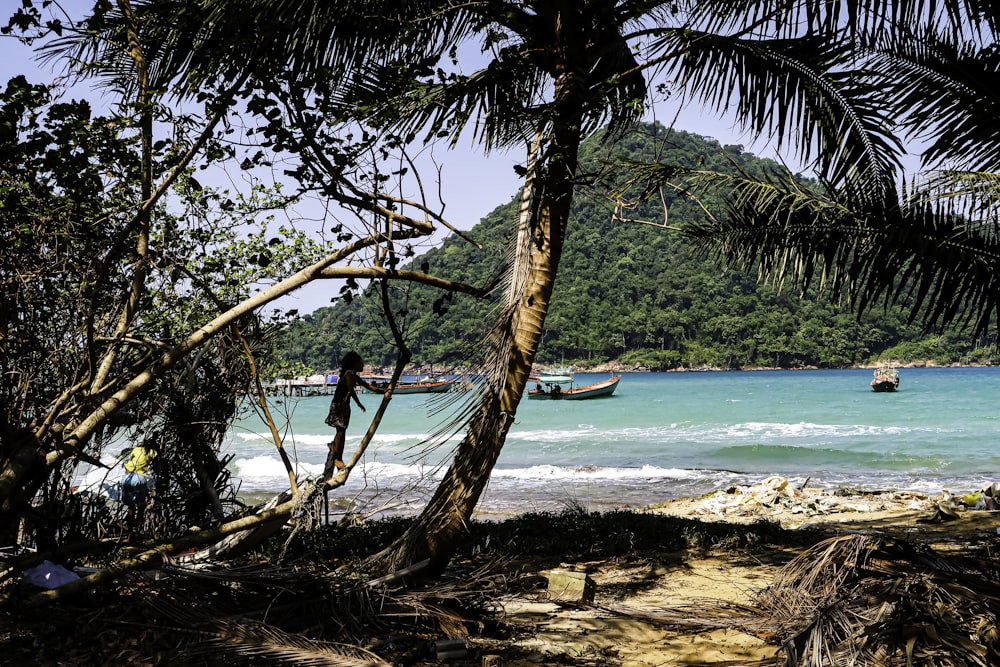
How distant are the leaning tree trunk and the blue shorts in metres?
3.40

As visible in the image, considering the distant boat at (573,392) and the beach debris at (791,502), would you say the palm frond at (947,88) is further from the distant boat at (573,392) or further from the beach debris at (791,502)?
the distant boat at (573,392)

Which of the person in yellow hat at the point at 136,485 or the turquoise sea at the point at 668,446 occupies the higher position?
the person in yellow hat at the point at 136,485

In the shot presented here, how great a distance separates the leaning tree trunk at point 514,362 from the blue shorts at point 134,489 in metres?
3.40

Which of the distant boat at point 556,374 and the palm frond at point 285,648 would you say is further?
the distant boat at point 556,374

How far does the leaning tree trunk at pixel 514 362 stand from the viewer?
485 centimetres

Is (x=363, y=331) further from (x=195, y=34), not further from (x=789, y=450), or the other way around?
(x=195, y=34)

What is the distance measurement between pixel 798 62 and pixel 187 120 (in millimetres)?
4144

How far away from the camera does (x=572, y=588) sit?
17.0ft

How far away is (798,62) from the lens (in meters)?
5.68

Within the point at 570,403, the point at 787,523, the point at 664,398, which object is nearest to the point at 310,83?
the point at 787,523

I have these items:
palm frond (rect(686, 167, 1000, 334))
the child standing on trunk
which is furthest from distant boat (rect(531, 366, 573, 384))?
the child standing on trunk

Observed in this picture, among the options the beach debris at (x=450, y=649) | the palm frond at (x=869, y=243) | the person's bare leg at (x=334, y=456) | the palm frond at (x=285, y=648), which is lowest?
the beach debris at (x=450, y=649)

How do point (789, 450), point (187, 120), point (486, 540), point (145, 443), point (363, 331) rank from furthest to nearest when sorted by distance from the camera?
1. point (363, 331)
2. point (789, 450)
3. point (145, 443)
4. point (486, 540)
5. point (187, 120)

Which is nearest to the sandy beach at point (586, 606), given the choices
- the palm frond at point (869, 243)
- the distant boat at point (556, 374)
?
the palm frond at point (869, 243)
